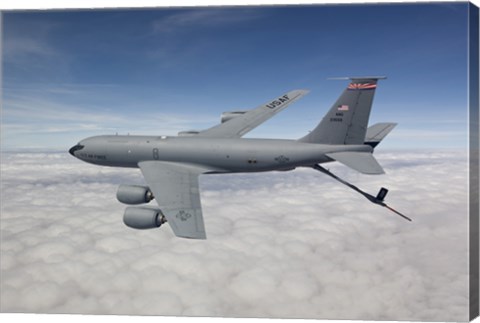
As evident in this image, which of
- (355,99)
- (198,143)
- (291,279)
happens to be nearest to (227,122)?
(198,143)

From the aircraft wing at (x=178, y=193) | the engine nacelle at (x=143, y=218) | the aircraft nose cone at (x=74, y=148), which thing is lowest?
the engine nacelle at (x=143, y=218)

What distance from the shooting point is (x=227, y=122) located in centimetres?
2005

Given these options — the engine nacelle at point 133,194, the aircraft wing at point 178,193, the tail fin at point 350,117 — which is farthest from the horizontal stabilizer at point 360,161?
the engine nacelle at point 133,194

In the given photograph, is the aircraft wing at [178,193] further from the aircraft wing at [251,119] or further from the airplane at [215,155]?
the aircraft wing at [251,119]

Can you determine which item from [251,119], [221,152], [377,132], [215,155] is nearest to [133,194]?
[215,155]

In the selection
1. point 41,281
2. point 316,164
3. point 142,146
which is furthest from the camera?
point 142,146

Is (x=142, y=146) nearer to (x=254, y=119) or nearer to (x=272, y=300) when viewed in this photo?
(x=254, y=119)

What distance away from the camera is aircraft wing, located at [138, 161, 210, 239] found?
11.6m

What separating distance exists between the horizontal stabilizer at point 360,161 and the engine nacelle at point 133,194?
9064 mm

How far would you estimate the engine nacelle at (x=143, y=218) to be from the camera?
12602 millimetres

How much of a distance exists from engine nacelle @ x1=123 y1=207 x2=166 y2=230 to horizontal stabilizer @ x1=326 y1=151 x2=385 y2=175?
27.1 feet

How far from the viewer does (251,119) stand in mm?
20047

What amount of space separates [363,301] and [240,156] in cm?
853

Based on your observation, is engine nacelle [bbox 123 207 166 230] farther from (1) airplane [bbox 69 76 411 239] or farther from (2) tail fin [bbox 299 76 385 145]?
(2) tail fin [bbox 299 76 385 145]
